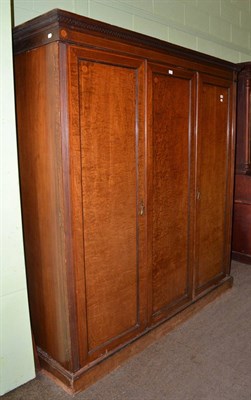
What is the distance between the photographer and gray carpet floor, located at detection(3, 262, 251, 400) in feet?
6.48

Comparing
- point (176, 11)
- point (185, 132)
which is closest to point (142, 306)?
point (185, 132)

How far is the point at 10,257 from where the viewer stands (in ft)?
6.34

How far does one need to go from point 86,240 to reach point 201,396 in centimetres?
107

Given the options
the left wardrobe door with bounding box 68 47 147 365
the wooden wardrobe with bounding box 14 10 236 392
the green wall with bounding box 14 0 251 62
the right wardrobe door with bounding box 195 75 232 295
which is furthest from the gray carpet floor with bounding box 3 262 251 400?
the green wall with bounding box 14 0 251 62

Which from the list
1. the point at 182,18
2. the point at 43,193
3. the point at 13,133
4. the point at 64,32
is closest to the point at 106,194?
the point at 43,193

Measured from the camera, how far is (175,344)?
2445 mm

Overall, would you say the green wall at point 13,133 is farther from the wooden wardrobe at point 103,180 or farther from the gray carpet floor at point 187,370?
the gray carpet floor at point 187,370

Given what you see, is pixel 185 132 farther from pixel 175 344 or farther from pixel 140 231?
pixel 175 344

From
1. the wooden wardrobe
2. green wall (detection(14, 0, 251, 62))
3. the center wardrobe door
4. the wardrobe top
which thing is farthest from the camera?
green wall (detection(14, 0, 251, 62))

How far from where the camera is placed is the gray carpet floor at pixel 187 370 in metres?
1.97

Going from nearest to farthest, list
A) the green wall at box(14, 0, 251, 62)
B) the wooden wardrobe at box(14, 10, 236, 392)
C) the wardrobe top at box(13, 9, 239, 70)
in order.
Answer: the wardrobe top at box(13, 9, 239, 70)
the wooden wardrobe at box(14, 10, 236, 392)
the green wall at box(14, 0, 251, 62)

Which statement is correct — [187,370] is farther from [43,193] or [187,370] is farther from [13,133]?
[13,133]

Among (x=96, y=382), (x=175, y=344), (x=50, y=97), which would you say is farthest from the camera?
(x=175, y=344)

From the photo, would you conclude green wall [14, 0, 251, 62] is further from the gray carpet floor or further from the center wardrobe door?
A: the gray carpet floor
